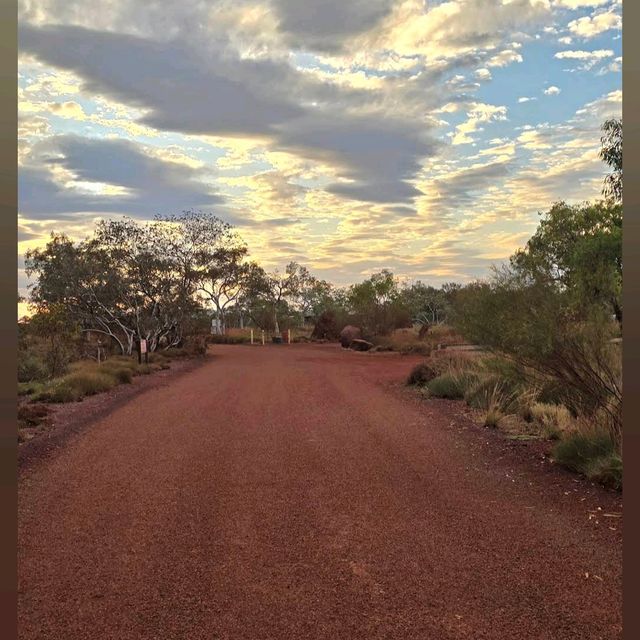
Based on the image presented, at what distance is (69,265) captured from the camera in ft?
95.2

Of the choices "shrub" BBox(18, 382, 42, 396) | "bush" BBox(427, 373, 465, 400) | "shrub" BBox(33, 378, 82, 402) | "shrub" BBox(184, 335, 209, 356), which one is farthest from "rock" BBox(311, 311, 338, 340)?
"shrub" BBox(33, 378, 82, 402)

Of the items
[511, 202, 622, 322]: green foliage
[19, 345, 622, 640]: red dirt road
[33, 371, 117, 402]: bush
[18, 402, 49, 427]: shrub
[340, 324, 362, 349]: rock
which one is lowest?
[19, 345, 622, 640]: red dirt road

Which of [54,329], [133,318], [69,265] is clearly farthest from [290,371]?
[69,265]

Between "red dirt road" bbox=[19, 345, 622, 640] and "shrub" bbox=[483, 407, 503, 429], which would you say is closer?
"red dirt road" bbox=[19, 345, 622, 640]

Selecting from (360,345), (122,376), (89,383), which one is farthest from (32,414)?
(360,345)

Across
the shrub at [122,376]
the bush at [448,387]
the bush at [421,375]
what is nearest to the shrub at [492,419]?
the bush at [448,387]

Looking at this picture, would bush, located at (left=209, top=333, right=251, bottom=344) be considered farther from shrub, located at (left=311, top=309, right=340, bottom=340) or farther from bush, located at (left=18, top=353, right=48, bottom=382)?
bush, located at (left=18, top=353, right=48, bottom=382)

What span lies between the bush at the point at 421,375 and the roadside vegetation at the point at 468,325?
0.13 ft

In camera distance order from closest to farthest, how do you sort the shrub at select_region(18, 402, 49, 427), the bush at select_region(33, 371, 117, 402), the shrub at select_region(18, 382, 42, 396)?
the shrub at select_region(18, 402, 49, 427), the bush at select_region(33, 371, 117, 402), the shrub at select_region(18, 382, 42, 396)

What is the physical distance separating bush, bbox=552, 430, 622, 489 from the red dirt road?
0.74 feet

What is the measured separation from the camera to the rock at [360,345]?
39.5 metres

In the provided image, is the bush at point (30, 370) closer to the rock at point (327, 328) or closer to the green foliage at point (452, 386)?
the green foliage at point (452, 386)

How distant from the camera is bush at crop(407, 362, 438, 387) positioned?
17969 millimetres

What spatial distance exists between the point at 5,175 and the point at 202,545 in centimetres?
432
